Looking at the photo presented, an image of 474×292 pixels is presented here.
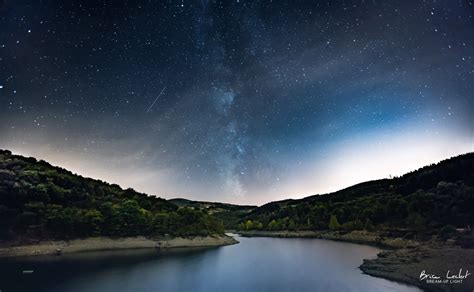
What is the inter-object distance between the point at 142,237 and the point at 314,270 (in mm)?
50739

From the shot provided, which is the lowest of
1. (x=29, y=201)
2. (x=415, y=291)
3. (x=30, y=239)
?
(x=415, y=291)

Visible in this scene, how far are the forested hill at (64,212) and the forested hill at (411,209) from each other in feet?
198

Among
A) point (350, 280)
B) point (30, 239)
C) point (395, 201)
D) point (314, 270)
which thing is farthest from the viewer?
point (395, 201)

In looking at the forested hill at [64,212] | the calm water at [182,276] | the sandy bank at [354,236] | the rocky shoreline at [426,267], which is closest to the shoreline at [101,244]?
the forested hill at [64,212]

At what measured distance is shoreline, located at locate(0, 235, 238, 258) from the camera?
61562mm

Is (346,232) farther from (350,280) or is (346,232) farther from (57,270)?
(57,270)

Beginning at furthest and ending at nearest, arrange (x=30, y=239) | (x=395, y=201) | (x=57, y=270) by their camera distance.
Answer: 1. (x=395, y=201)
2. (x=30, y=239)
3. (x=57, y=270)

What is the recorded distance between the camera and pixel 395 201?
11931 centimetres

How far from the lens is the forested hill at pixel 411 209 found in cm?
8388

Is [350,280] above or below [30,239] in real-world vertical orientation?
below

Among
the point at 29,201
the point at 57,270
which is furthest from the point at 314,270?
the point at 29,201

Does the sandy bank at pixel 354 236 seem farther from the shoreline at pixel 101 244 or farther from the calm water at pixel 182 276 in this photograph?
the shoreline at pixel 101 244

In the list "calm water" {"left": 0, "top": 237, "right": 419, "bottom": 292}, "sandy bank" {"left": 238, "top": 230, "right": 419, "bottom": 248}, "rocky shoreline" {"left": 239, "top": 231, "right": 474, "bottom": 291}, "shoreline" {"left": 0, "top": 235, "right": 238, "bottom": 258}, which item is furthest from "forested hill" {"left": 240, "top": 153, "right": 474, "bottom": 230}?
"shoreline" {"left": 0, "top": 235, "right": 238, "bottom": 258}

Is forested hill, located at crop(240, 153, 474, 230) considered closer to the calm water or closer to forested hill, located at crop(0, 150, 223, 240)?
the calm water
